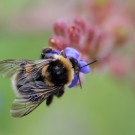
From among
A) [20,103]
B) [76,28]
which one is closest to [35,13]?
[76,28]

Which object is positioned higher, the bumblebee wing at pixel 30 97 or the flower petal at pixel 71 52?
the flower petal at pixel 71 52

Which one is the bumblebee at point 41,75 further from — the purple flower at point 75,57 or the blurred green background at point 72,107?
the blurred green background at point 72,107

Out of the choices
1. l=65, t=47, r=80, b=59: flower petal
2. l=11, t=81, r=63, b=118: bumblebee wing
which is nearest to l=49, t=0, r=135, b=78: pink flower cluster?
l=65, t=47, r=80, b=59: flower petal

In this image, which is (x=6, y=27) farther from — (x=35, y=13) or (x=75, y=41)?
(x=75, y=41)

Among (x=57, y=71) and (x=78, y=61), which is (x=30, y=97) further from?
(x=78, y=61)

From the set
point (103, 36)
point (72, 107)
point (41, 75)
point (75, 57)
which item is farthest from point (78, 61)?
point (72, 107)

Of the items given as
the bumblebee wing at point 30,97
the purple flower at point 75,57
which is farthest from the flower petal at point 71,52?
the bumblebee wing at point 30,97
